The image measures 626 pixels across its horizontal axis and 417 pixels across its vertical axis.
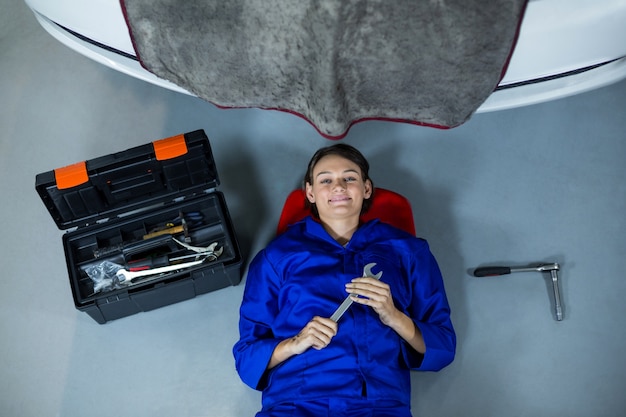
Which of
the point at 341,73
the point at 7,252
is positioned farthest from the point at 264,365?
the point at 7,252

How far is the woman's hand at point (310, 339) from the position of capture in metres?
1.57

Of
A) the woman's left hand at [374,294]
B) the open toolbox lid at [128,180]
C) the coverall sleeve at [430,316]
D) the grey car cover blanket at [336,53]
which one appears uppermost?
the grey car cover blanket at [336,53]

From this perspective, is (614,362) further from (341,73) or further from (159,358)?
(159,358)

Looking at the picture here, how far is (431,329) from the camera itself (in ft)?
5.48

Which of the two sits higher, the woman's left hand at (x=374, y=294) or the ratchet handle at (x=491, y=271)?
the woman's left hand at (x=374, y=294)

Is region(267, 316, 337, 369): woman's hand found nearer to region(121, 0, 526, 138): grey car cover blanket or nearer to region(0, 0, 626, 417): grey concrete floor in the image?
region(0, 0, 626, 417): grey concrete floor

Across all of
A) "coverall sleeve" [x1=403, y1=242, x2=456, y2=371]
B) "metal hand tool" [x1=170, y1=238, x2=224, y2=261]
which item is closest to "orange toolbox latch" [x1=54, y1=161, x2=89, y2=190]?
"metal hand tool" [x1=170, y1=238, x2=224, y2=261]

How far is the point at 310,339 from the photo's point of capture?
1.58 m

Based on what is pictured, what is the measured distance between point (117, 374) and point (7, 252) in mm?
520

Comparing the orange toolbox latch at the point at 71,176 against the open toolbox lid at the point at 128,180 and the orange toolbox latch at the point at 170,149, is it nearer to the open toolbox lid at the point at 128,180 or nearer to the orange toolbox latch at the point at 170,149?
the open toolbox lid at the point at 128,180

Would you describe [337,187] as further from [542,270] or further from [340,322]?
[542,270]

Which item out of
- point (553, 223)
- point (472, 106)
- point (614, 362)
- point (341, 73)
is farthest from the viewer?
point (553, 223)

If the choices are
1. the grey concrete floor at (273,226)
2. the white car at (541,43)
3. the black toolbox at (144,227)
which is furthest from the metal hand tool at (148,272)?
the white car at (541,43)

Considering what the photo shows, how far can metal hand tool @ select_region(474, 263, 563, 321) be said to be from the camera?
1.85 m
